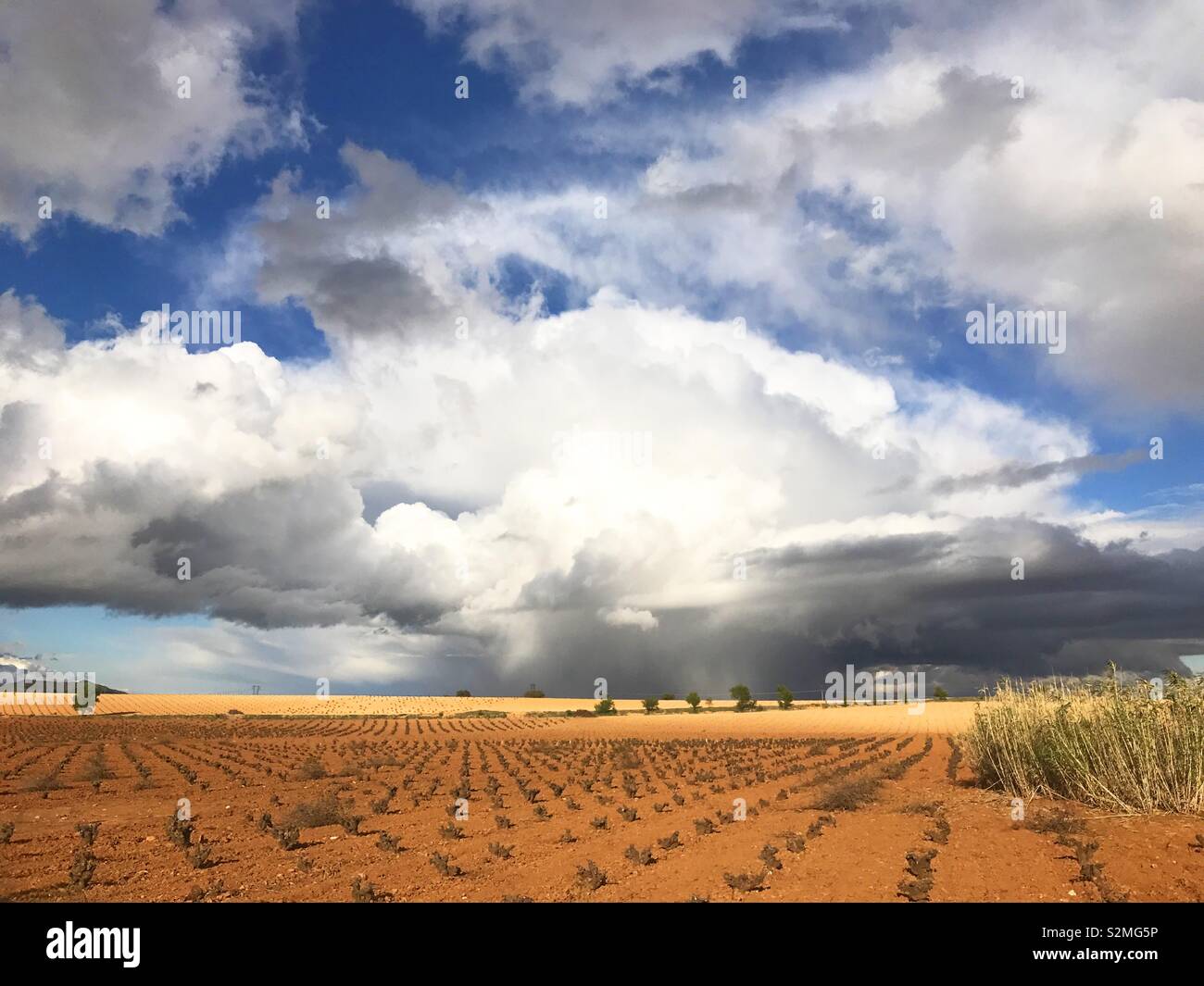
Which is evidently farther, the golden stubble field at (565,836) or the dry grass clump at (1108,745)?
the dry grass clump at (1108,745)

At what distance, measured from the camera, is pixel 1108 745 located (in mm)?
14742

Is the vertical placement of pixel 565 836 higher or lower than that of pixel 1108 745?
lower

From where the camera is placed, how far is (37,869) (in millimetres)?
13039

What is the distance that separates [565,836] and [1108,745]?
397 inches

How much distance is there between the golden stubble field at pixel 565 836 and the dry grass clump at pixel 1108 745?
0.60 meters

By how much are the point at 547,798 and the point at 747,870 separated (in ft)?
36.2

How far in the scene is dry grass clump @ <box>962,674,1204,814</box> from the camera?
13.6m

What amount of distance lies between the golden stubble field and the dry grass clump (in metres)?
0.60

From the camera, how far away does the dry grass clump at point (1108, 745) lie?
44.8 feet

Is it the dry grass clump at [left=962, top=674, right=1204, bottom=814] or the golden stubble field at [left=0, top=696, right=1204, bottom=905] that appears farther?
the dry grass clump at [left=962, top=674, right=1204, bottom=814]
